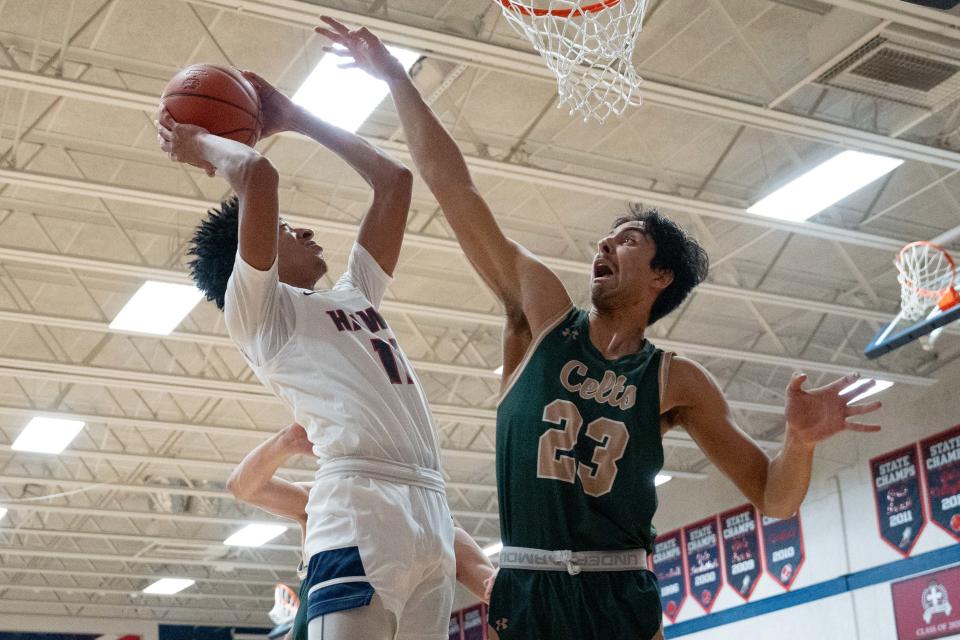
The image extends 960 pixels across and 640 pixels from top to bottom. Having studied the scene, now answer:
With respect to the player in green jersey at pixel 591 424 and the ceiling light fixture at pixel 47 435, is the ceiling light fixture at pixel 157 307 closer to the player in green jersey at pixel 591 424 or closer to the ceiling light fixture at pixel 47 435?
the ceiling light fixture at pixel 47 435

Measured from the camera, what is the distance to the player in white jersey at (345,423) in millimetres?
2900

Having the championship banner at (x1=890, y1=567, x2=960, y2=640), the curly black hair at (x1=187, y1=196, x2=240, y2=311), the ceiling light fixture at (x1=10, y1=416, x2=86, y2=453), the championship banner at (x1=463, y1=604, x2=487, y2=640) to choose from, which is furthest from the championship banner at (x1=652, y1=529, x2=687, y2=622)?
the curly black hair at (x1=187, y1=196, x2=240, y2=311)

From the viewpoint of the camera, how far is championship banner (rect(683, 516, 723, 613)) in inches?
645

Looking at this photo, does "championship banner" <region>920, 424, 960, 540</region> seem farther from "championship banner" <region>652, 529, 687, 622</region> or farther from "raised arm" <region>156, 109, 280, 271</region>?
"raised arm" <region>156, 109, 280, 271</region>

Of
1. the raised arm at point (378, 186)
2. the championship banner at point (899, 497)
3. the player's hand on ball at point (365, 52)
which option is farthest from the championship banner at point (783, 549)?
the player's hand on ball at point (365, 52)

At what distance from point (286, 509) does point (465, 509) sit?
56.0ft

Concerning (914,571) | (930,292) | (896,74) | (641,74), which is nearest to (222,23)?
(641,74)

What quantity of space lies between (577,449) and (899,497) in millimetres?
12112

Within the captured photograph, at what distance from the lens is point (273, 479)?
4254 millimetres

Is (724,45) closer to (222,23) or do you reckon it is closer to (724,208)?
(724,208)

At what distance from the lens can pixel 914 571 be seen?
13.4 meters

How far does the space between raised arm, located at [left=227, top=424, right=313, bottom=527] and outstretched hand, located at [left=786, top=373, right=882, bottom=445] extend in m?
1.67

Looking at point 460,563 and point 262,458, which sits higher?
point 262,458

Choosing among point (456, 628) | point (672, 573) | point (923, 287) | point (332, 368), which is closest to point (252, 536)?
point (456, 628)
